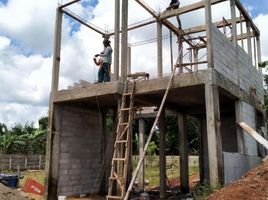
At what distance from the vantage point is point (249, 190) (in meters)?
6.25

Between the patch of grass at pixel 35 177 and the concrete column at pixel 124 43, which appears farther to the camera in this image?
the patch of grass at pixel 35 177

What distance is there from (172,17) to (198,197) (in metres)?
7.07

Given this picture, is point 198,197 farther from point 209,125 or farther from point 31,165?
point 31,165

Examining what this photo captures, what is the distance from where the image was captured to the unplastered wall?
1140 cm

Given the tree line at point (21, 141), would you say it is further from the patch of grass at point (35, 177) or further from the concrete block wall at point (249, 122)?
the concrete block wall at point (249, 122)

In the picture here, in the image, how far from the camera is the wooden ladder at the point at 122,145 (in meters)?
8.87

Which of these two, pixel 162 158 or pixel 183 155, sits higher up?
pixel 183 155

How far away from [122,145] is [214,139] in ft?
8.68

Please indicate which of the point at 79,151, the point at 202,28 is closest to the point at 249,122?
the point at 202,28

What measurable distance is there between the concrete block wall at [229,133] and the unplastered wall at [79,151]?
17.6 ft

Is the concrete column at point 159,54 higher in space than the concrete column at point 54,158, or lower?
higher

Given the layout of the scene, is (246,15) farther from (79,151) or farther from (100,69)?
(79,151)

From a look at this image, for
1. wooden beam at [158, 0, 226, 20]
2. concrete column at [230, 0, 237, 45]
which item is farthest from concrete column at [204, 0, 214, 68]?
concrete column at [230, 0, 237, 45]

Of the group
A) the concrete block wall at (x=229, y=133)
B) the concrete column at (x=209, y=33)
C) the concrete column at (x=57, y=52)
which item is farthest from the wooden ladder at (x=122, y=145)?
the concrete block wall at (x=229, y=133)
